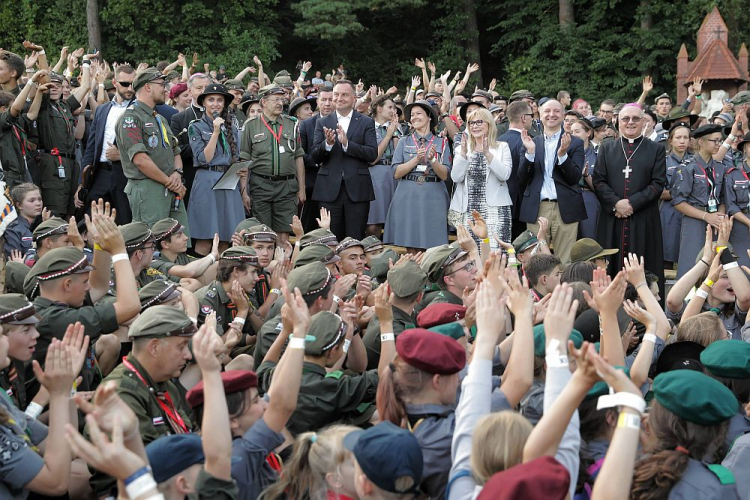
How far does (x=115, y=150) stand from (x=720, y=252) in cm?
627

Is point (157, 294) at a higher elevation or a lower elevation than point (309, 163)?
lower

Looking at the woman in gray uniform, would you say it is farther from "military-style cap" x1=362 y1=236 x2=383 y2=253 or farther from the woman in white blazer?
"military-style cap" x1=362 y1=236 x2=383 y2=253

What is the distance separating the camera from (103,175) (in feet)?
34.2

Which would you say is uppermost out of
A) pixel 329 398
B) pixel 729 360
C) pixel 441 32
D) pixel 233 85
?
pixel 441 32

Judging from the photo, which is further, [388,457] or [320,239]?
[320,239]

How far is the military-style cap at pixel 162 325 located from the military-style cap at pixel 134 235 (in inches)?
68.7

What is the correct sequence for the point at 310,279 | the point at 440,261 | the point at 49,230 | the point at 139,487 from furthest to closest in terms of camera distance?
the point at 440,261 → the point at 49,230 → the point at 310,279 → the point at 139,487

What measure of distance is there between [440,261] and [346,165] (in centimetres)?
429

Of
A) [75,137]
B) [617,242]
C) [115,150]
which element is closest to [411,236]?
[617,242]

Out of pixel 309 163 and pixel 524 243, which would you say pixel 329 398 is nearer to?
pixel 524 243

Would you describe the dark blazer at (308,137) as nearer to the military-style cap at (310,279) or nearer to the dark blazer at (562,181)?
the dark blazer at (562,181)

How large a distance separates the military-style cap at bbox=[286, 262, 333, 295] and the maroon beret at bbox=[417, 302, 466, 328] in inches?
28.8

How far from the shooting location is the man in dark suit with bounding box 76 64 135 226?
33.3 feet

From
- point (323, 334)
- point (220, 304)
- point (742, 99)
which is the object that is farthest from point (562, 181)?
point (323, 334)
